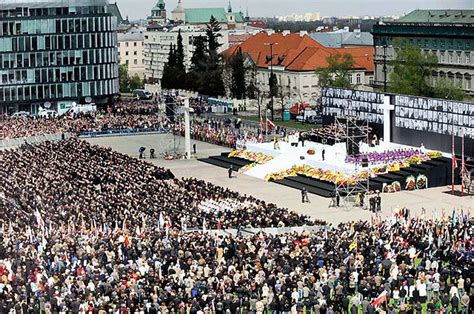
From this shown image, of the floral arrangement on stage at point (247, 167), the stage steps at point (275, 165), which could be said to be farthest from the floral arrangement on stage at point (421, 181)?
the floral arrangement on stage at point (247, 167)

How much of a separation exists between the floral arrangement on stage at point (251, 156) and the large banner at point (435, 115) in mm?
8725

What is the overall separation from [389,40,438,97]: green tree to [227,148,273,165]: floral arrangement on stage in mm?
26955

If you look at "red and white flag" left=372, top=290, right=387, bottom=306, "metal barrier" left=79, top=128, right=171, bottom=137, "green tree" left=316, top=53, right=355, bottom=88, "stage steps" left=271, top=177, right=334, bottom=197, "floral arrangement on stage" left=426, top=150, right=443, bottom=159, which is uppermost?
"green tree" left=316, top=53, right=355, bottom=88

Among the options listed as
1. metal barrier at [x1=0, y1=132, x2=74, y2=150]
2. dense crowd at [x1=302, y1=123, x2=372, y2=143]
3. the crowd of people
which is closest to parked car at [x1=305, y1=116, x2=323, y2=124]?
dense crowd at [x1=302, y1=123, x2=372, y2=143]

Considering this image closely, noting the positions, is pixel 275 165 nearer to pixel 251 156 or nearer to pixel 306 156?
pixel 306 156

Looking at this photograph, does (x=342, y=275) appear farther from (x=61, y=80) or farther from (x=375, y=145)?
(x=61, y=80)

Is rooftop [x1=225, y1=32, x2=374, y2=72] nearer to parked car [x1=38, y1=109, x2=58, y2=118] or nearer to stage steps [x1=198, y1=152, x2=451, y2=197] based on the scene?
parked car [x1=38, y1=109, x2=58, y2=118]

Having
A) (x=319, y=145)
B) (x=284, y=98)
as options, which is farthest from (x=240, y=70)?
(x=319, y=145)

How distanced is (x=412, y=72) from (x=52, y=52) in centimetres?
3948

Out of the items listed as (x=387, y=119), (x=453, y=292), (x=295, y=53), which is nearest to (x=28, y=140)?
(x=387, y=119)

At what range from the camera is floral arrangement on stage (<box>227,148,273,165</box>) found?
71675 millimetres

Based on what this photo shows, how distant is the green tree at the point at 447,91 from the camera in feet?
317

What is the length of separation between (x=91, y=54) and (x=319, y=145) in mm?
54636

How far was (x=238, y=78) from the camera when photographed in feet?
406
